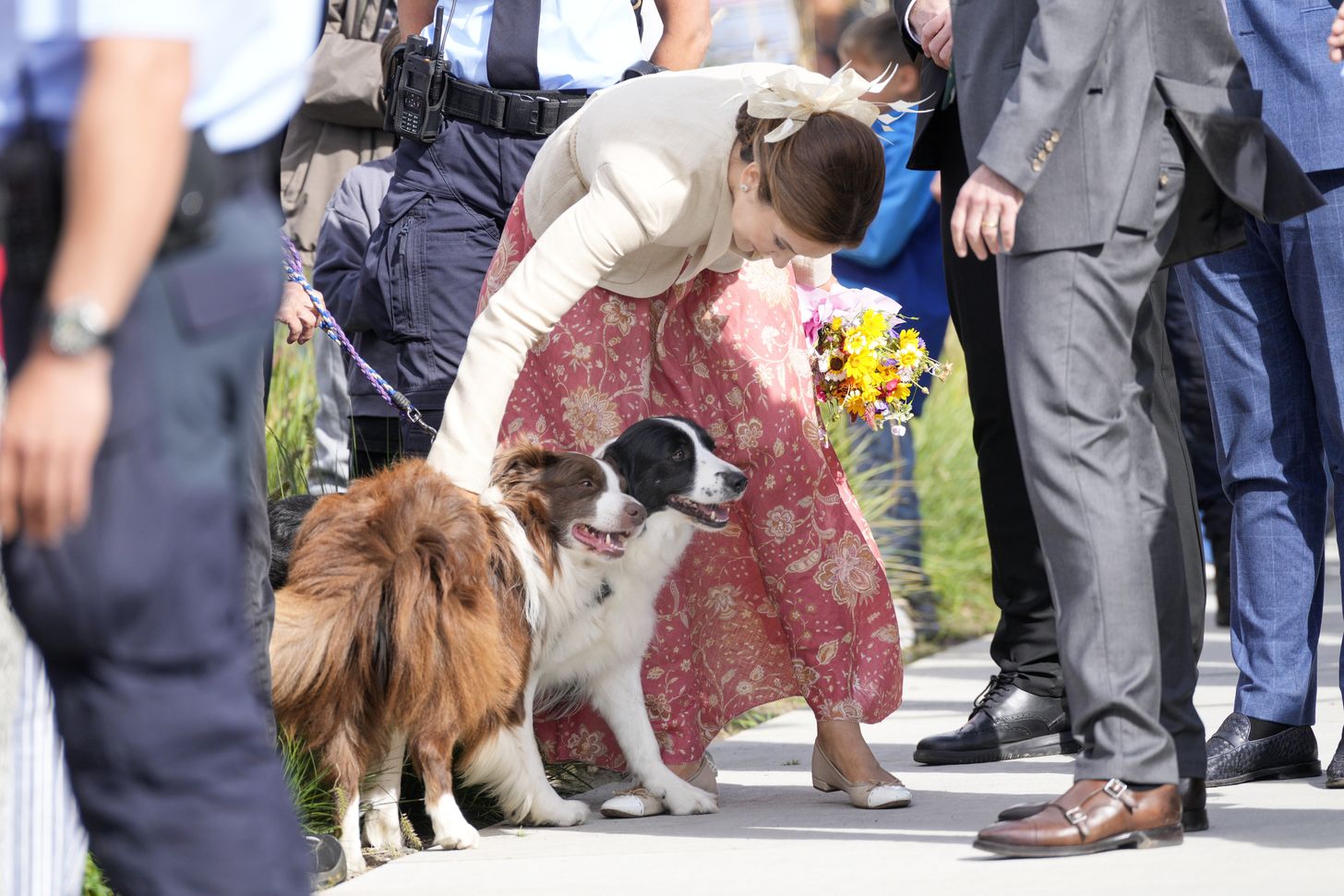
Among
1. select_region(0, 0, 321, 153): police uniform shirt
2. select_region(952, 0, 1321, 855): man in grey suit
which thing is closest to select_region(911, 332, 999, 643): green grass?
select_region(952, 0, 1321, 855): man in grey suit

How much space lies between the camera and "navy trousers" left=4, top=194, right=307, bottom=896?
4.72ft

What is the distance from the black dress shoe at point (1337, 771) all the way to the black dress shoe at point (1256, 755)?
0.38 feet

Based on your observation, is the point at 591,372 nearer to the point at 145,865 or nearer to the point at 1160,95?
the point at 1160,95

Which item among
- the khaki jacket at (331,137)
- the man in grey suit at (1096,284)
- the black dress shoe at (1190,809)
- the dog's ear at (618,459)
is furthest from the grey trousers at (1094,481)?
the khaki jacket at (331,137)

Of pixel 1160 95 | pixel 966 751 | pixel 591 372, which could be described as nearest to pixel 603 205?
pixel 591 372

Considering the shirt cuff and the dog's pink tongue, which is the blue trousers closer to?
the shirt cuff

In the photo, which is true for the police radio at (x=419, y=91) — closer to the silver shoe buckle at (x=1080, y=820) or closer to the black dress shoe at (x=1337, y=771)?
the silver shoe buckle at (x=1080, y=820)

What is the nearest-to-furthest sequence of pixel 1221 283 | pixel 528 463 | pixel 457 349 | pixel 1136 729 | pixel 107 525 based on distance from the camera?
pixel 107 525
pixel 1136 729
pixel 1221 283
pixel 528 463
pixel 457 349

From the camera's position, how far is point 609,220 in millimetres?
3182

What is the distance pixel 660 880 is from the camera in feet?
9.30

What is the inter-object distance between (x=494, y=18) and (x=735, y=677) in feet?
6.03

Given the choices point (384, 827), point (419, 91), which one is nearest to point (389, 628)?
point (384, 827)

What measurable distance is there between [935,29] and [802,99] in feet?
1.85

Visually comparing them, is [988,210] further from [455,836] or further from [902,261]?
[902,261]
